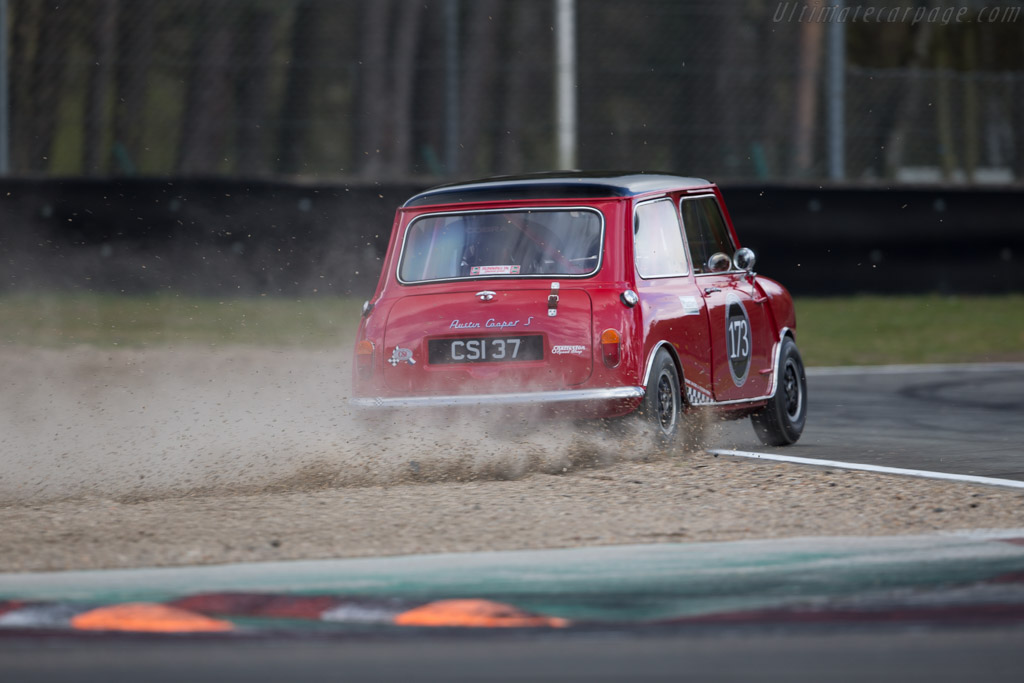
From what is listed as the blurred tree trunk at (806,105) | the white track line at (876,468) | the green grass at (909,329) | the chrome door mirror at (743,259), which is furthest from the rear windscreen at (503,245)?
the blurred tree trunk at (806,105)

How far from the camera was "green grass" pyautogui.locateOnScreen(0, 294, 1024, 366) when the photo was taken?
16453 mm

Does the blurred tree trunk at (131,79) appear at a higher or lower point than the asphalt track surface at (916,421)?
higher

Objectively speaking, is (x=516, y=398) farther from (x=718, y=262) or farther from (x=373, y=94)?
(x=373, y=94)

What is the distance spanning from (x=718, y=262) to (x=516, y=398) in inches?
70.4

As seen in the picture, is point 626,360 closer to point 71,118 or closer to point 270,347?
point 270,347

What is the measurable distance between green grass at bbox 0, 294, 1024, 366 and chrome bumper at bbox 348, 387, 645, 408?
24.6ft

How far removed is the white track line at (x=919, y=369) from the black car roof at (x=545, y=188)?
574 centimetres

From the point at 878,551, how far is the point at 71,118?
13.4 metres

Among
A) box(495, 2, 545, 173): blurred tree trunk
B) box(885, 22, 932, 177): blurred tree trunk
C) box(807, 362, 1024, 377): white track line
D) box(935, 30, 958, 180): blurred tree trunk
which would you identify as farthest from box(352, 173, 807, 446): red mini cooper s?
box(935, 30, 958, 180): blurred tree trunk

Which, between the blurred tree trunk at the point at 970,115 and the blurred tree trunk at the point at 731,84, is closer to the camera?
the blurred tree trunk at the point at 731,84

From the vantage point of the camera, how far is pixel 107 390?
1267 centimetres

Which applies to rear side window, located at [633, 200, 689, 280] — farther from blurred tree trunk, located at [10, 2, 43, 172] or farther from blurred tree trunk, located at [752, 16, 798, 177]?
blurred tree trunk, located at [10, 2, 43, 172]

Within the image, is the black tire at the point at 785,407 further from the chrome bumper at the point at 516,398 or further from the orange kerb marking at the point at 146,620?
the orange kerb marking at the point at 146,620

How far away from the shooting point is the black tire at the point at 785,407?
1005cm
